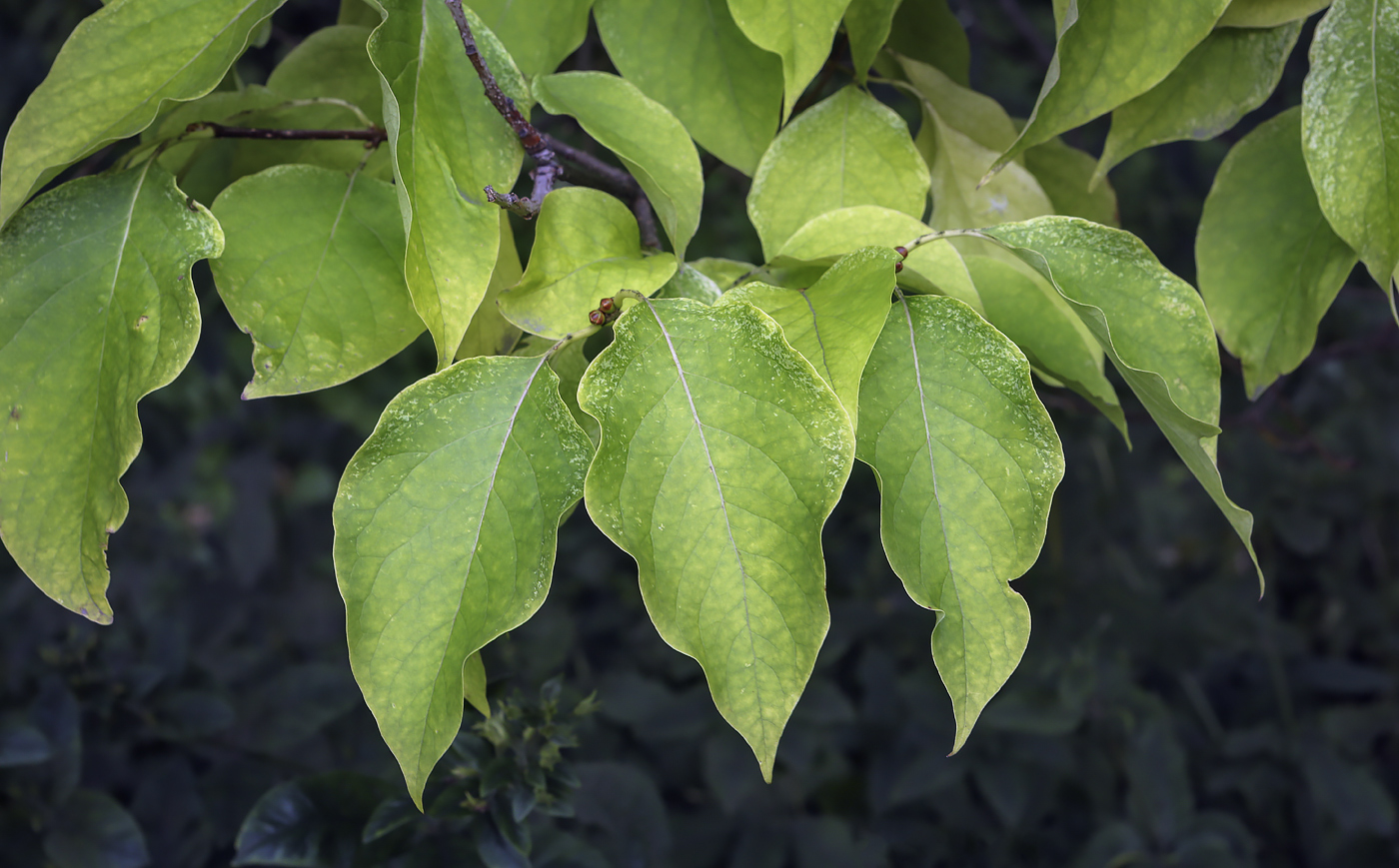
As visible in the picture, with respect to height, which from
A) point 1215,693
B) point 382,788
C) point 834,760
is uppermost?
point 382,788

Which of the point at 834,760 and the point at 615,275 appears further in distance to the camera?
the point at 834,760

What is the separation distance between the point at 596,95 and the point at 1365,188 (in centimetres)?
41

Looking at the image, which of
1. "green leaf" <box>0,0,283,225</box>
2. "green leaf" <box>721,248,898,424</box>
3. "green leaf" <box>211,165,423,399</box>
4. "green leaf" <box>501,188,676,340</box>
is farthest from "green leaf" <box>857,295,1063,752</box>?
"green leaf" <box>0,0,283,225</box>

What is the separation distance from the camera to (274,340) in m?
0.46

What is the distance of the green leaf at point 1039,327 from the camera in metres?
0.48

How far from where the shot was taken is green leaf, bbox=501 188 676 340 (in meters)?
0.43

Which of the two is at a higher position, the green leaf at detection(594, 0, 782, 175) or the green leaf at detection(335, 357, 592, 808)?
the green leaf at detection(594, 0, 782, 175)

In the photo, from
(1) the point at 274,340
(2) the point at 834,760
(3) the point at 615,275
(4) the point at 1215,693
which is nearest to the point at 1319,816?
(4) the point at 1215,693

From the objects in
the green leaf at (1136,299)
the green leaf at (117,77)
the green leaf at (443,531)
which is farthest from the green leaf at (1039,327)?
the green leaf at (117,77)

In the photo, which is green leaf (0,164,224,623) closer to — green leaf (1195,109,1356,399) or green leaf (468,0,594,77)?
green leaf (468,0,594,77)

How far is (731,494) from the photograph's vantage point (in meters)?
0.38

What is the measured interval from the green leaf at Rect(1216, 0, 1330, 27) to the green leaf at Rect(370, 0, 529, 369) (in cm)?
41

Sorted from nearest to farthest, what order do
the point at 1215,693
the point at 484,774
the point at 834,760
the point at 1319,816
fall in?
the point at 484,774 < the point at 834,760 < the point at 1319,816 < the point at 1215,693

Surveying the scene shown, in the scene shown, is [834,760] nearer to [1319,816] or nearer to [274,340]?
[1319,816]
